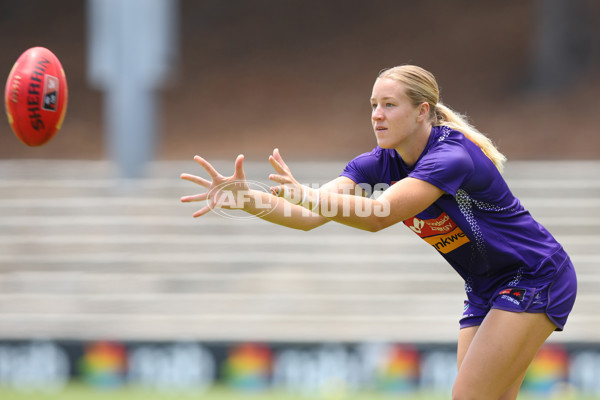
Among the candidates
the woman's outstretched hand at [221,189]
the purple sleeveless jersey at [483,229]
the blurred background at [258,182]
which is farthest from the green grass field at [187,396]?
the woman's outstretched hand at [221,189]

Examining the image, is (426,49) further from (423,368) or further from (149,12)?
(423,368)

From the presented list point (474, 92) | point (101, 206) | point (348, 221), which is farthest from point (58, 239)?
point (474, 92)

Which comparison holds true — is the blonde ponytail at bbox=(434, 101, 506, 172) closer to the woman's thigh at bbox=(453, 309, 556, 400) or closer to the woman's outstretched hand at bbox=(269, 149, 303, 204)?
the woman's thigh at bbox=(453, 309, 556, 400)

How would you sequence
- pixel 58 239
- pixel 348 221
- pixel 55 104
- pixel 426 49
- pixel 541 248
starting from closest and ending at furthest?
pixel 348 221 → pixel 541 248 → pixel 55 104 → pixel 58 239 → pixel 426 49

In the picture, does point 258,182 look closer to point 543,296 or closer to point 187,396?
point 187,396

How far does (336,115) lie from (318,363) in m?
7.89

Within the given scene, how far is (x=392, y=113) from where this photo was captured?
3.19 meters

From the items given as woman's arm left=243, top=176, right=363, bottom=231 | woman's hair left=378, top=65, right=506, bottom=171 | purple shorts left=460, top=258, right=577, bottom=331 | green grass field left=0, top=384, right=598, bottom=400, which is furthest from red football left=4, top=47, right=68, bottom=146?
green grass field left=0, top=384, right=598, bottom=400

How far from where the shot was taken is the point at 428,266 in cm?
871

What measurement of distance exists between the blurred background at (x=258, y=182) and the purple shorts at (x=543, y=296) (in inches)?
142

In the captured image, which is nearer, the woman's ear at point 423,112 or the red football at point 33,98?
the woman's ear at point 423,112

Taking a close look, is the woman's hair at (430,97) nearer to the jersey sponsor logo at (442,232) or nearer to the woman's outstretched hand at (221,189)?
the jersey sponsor logo at (442,232)

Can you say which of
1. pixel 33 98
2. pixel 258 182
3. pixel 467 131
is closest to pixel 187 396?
pixel 258 182

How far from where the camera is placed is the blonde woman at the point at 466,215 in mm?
3068
